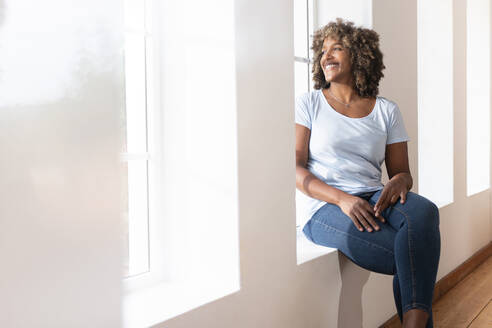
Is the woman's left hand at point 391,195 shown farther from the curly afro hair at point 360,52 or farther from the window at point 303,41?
the window at point 303,41

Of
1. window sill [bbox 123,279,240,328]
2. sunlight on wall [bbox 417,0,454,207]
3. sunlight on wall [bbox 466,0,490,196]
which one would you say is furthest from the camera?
sunlight on wall [bbox 466,0,490,196]

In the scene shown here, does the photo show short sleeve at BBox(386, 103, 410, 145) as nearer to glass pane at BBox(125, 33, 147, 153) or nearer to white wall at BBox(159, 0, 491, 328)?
white wall at BBox(159, 0, 491, 328)

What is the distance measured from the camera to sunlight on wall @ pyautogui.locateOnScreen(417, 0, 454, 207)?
326cm

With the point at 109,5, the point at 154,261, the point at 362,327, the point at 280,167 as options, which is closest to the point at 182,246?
the point at 154,261

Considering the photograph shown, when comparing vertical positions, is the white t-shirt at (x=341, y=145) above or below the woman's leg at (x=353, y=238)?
above

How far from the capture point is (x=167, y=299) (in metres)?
1.30

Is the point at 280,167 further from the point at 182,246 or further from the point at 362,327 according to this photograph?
the point at 362,327

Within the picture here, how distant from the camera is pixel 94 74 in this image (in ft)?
3.11

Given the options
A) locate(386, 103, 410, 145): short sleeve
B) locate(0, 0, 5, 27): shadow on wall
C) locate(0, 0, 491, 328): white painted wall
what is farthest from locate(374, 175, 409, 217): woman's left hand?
locate(0, 0, 5, 27): shadow on wall

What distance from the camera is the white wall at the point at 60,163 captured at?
2.74 feet

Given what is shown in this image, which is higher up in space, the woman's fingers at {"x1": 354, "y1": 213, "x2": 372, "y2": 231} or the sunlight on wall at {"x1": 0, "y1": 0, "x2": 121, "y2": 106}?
the sunlight on wall at {"x1": 0, "y1": 0, "x2": 121, "y2": 106}

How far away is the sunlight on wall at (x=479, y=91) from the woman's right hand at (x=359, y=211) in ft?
9.60

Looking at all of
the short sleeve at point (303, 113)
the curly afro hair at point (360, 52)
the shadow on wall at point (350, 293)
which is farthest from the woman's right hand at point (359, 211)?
the curly afro hair at point (360, 52)

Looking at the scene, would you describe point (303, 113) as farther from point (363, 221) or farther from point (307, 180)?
point (363, 221)
